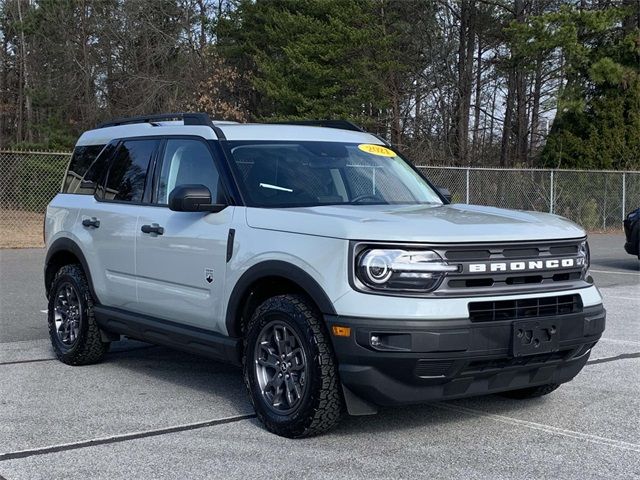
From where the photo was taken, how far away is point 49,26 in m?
37.1

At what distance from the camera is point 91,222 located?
281 inches

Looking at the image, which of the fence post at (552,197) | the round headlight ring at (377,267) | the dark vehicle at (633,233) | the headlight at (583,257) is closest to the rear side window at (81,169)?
the round headlight ring at (377,267)

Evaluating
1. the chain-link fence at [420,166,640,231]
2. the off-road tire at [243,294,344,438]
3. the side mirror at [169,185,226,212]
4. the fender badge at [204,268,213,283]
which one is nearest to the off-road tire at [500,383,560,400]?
the off-road tire at [243,294,344,438]

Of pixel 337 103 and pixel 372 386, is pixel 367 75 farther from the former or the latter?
pixel 372 386

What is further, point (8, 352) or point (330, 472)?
point (8, 352)

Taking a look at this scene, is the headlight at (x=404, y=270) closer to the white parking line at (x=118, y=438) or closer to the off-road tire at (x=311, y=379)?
the off-road tire at (x=311, y=379)

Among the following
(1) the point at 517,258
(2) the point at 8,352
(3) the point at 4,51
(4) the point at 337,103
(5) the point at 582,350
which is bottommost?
(2) the point at 8,352

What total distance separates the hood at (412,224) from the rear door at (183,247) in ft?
1.41

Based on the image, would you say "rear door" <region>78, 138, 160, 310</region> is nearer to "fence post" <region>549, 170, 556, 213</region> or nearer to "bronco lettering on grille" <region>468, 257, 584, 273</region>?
"bronco lettering on grille" <region>468, 257, 584, 273</region>

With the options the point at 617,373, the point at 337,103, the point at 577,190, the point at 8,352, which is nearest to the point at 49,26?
the point at 337,103

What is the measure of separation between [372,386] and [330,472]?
52 centimetres

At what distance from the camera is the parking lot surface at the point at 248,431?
4.66 metres

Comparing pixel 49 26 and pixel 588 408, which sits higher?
pixel 49 26

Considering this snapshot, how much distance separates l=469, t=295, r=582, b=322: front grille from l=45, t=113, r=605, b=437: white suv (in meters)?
0.01
